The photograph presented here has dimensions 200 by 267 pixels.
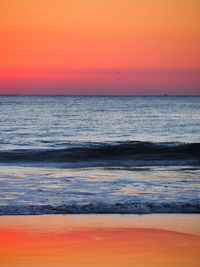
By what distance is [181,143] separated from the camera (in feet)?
106

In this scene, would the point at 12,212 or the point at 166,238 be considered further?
the point at 12,212

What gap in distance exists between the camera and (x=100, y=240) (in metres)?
8.94

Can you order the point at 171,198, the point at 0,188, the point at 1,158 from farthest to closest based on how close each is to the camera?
the point at 1,158 → the point at 0,188 → the point at 171,198

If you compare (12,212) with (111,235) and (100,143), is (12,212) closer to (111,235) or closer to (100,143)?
(111,235)

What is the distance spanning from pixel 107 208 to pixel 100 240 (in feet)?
9.84

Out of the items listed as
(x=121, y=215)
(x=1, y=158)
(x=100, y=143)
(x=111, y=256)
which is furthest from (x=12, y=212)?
(x=100, y=143)

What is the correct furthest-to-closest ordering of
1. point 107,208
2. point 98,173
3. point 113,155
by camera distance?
1. point 113,155
2. point 98,173
3. point 107,208

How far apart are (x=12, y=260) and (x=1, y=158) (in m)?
17.3

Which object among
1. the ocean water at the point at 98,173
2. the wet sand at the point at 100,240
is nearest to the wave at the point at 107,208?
the ocean water at the point at 98,173

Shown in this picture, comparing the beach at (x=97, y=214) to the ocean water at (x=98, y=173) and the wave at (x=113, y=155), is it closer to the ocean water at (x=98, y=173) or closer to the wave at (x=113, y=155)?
the ocean water at (x=98, y=173)

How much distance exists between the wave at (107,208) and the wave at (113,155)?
1132 centimetres

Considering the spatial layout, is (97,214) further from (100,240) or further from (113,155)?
(113,155)

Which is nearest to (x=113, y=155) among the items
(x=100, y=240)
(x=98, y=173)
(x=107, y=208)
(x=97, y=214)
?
(x=98, y=173)

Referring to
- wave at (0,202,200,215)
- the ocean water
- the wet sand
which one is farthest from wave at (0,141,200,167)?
the wet sand
